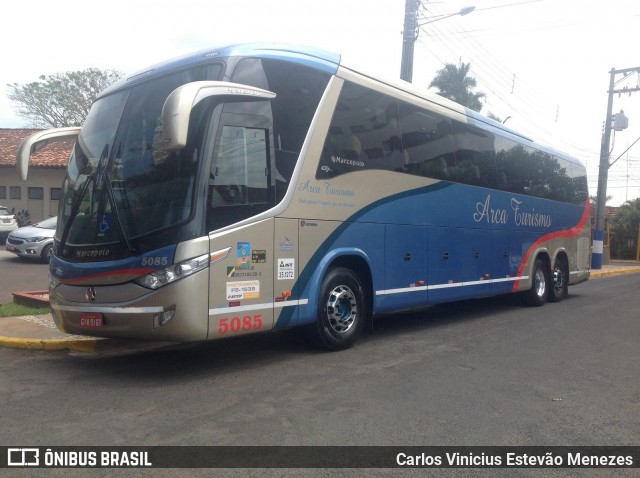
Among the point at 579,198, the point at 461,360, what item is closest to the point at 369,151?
the point at 461,360

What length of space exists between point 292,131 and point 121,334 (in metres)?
2.90

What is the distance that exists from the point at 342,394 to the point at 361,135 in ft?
12.0

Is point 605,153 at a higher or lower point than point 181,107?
higher

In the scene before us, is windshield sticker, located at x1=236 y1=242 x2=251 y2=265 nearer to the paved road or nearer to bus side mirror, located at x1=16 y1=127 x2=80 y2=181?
the paved road

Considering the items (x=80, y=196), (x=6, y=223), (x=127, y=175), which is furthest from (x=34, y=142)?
(x=6, y=223)

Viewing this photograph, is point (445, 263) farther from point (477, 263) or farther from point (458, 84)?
point (458, 84)

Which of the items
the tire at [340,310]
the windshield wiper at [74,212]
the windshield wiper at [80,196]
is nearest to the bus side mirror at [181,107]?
the windshield wiper at [80,196]

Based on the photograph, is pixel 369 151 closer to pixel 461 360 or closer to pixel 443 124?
pixel 443 124

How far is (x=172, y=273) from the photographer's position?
19.3 feet

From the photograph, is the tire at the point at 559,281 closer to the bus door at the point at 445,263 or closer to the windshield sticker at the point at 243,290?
the bus door at the point at 445,263

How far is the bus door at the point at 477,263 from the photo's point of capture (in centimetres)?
1054

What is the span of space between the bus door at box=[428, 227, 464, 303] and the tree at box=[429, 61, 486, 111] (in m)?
24.4

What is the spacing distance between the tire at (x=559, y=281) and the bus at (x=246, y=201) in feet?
18.0

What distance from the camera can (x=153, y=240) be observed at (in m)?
6.01
